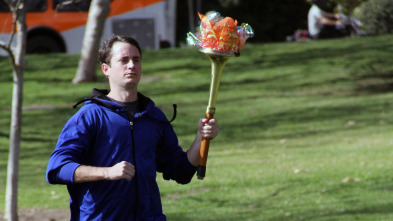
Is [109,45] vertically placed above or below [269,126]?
above

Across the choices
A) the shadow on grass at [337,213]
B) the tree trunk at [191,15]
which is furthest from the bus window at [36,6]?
the shadow on grass at [337,213]

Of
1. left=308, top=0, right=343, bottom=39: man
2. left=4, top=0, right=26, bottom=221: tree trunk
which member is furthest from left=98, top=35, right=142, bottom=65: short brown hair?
left=308, top=0, right=343, bottom=39: man

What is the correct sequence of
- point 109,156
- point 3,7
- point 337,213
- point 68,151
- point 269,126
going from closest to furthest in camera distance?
point 68,151
point 109,156
point 337,213
point 269,126
point 3,7

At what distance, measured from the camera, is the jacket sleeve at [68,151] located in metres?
3.65

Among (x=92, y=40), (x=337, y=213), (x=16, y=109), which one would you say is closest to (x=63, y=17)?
(x=92, y=40)

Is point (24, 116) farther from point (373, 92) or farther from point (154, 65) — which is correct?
point (373, 92)

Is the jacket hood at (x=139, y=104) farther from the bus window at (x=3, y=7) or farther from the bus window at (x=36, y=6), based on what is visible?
the bus window at (x=36, y=6)

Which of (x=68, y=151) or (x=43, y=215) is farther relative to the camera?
(x=43, y=215)

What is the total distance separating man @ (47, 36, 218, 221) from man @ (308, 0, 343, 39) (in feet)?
62.4

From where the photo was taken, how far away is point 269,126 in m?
13.6

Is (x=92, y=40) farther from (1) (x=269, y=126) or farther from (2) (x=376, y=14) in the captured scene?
(2) (x=376, y=14)

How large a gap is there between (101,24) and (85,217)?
1413 centimetres

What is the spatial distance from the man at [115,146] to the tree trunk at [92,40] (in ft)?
45.5

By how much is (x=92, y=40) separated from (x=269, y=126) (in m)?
5.76
